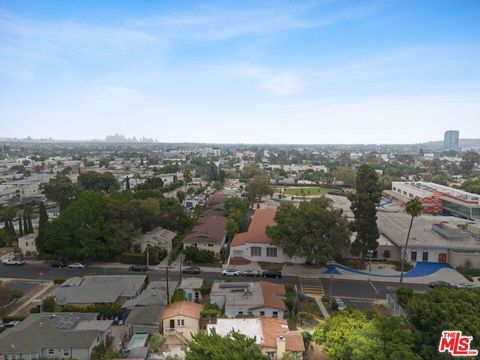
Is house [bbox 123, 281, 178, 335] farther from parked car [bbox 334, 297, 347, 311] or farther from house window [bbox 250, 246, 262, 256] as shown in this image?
parked car [bbox 334, 297, 347, 311]

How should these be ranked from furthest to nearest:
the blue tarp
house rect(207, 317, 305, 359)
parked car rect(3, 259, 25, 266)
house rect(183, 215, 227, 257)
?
1. house rect(183, 215, 227, 257)
2. parked car rect(3, 259, 25, 266)
3. the blue tarp
4. house rect(207, 317, 305, 359)

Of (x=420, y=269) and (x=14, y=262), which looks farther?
(x=14, y=262)

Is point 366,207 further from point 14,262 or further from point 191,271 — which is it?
point 14,262

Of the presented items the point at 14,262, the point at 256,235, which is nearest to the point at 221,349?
the point at 256,235

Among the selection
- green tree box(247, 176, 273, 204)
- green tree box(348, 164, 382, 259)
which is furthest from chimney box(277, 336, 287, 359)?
green tree box(247, 176, 273, 204)

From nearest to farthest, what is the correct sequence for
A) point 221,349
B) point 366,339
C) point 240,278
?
point 221,349 → point 366,339 → point 240,278

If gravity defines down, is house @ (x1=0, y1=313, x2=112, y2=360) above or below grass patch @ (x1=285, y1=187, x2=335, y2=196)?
above
